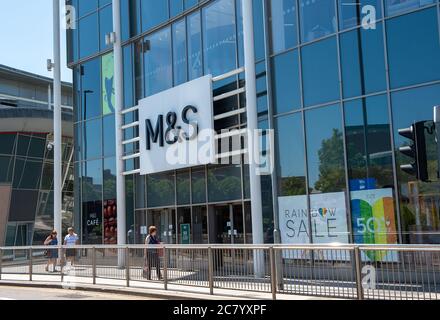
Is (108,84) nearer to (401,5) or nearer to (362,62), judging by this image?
(362,62)

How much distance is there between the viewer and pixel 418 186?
13.9 meters

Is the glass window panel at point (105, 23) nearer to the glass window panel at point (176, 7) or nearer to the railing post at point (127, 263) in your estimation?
the glass window panel at point (176, 7)

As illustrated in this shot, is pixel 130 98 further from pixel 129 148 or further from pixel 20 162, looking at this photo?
pixel 20 162

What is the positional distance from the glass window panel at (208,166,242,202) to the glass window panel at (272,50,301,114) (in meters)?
2.87

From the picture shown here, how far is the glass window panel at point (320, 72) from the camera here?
15.8 m

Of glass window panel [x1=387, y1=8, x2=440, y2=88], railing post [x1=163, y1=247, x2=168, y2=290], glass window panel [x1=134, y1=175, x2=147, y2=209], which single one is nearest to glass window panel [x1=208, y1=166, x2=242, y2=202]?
glass window panel [x1=134, y1=175, x2=147, y2=209]

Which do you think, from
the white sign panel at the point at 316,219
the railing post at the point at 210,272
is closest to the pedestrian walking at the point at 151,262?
the railing post at the point at 210,272

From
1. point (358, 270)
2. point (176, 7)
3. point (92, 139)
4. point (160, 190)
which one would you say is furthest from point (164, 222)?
point (358, 270)

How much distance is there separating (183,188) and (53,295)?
7223mm

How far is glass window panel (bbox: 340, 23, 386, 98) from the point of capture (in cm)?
1479

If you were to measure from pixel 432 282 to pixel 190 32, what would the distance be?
46.9 feet

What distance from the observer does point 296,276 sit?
11.9 metres

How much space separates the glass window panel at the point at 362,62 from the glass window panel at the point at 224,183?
512 centimetres
